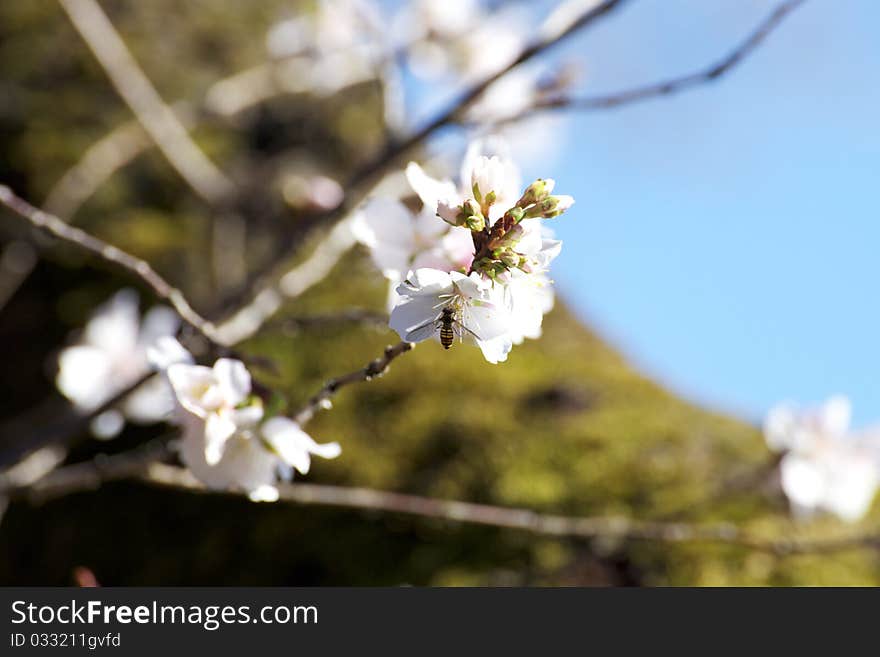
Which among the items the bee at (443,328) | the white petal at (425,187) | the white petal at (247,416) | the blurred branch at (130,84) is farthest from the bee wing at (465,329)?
the blurred branch at (130,84)

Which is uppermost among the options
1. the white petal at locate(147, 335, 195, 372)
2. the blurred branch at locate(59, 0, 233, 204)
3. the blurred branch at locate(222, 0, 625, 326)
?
the blurred branch at locate(59, 0, 233, 204)

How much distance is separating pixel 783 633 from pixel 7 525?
5.42 feet

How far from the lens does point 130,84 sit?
1761 mm

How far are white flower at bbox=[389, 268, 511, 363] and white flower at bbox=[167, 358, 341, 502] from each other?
18 centimetres

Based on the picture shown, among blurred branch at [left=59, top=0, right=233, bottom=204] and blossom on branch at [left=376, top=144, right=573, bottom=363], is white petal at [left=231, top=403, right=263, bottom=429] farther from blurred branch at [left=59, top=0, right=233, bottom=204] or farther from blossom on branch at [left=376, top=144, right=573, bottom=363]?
blurred branch at [left=59, top=0, right=233, bottom=204]

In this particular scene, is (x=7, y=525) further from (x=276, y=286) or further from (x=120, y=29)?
(x=120, y=29)

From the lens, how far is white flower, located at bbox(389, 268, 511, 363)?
1.98ft

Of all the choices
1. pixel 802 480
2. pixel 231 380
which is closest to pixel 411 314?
pixel 231 380

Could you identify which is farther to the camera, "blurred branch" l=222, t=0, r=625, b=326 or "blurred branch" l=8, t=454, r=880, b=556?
"blurred branch" l=8, t=454, r=880, b=556

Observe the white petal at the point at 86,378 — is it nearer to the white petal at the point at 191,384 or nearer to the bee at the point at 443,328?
the white petal at the point at 191,384

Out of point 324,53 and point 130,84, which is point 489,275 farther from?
point 324,53

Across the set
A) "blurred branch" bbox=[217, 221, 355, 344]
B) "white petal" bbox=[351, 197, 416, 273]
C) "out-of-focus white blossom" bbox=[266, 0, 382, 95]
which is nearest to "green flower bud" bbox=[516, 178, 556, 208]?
"white petal" bbox=[351, 197, 416, 273]

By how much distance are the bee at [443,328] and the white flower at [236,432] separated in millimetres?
173

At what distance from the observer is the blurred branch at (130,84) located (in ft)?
5.53
